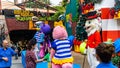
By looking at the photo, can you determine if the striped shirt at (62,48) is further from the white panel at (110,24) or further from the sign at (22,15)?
the sign at (22,15)

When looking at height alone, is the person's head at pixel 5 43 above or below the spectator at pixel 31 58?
above

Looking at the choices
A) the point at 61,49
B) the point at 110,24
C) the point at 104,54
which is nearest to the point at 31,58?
the point at 61,49

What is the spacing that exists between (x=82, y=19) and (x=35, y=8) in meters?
12.9

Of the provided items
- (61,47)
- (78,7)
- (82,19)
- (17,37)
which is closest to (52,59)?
(61,47)

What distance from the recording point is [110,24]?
30.9 feet

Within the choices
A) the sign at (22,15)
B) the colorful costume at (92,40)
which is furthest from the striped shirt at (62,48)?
the sign at (22,15)

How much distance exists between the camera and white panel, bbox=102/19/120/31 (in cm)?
934

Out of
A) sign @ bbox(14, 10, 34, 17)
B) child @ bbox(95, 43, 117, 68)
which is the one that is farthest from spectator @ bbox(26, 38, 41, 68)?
sign @ bbox(14, 10, 34, 17)

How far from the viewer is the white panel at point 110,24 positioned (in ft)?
30.6

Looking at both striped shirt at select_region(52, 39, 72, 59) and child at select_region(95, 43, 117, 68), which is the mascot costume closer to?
striped shirt at select_region(52, 39, 72, 59)

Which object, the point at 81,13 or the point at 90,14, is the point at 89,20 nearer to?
the point at 90,14

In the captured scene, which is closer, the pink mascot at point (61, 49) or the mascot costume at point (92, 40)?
the pink mascot at point (61, 49)

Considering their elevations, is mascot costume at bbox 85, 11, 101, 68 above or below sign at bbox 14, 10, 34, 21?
above

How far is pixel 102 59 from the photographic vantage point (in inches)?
160
